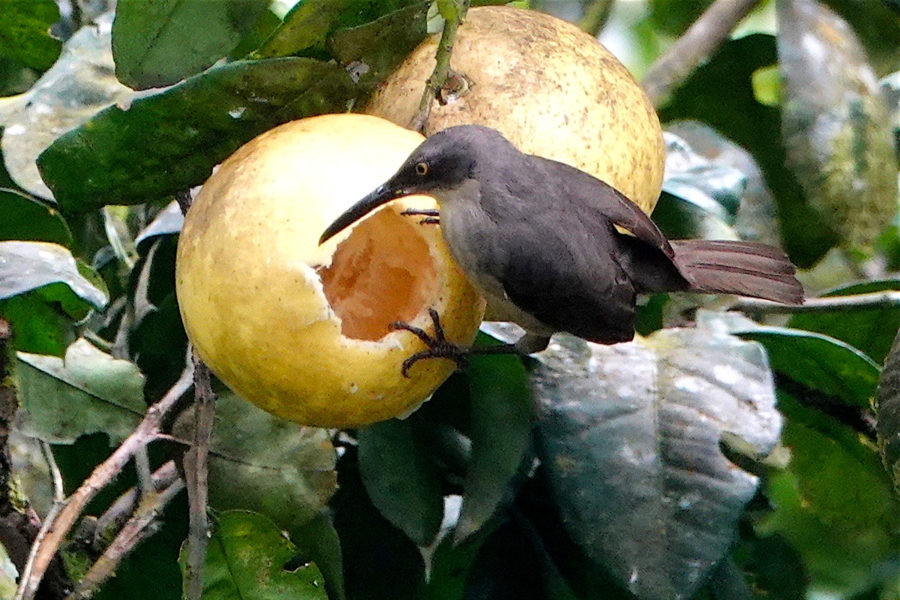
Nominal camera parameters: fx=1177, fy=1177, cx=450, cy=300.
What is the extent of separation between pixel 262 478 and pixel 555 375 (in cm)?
35

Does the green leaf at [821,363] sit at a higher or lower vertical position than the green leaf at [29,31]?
lower

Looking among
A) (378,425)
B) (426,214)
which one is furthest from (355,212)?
(378,425)

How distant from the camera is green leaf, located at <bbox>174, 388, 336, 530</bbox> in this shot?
132 centimetres

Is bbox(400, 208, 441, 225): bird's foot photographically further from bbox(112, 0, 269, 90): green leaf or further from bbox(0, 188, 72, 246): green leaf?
bbox(0, 188, 72, 246): green leaf

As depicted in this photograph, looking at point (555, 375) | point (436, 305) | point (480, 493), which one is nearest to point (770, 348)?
point (555, 375)

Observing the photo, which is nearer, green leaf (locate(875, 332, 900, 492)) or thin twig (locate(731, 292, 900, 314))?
green leaf (locate(875, 332, 900, 492))

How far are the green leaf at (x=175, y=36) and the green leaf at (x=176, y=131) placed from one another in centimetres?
2

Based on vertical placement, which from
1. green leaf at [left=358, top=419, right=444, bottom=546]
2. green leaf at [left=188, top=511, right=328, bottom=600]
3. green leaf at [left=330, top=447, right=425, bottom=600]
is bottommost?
green leaf at [left=330, top=447, right=425, bottom=600]

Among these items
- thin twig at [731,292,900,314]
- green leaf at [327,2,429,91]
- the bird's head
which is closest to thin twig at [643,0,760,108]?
thin twig at [731,292,900,314]

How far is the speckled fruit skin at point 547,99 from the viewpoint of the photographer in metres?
1.20

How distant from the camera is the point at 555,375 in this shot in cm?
134

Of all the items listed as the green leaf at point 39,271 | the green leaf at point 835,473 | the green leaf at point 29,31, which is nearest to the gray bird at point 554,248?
the green leaf at point 835,473

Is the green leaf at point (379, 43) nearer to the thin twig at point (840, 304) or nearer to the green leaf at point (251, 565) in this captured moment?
the green leaf at point (251, 565)

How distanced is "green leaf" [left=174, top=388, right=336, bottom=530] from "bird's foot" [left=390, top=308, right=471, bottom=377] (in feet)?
0.95
